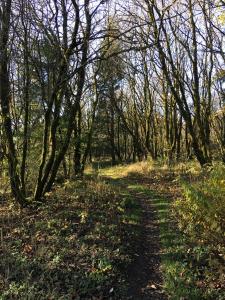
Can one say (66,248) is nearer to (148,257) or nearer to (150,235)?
(148,257)

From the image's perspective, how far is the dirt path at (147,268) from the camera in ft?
20.4

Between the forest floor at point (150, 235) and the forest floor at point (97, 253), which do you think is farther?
the forest floor at point (150, 235)

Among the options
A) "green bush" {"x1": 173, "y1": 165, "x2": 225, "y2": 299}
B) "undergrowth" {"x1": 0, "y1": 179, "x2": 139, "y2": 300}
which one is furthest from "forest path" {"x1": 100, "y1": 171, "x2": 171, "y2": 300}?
"green bush" {"x1": 173, "y1": 165, "x2": 225, "y2": 299}

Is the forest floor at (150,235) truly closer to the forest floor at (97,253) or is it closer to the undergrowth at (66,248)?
the forest floor at (97,253)

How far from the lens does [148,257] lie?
7570 millimetres

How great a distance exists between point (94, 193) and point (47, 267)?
5387mm

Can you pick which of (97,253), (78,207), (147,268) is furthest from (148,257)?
(78,207)

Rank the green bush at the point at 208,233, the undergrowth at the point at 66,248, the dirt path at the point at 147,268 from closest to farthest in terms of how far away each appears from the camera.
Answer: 1. the dirt path at the point at 147,268
2. the undergrowth at the point at 66,248
3. the green bush at the point at 208,233

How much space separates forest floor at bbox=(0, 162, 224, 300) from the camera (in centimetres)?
625

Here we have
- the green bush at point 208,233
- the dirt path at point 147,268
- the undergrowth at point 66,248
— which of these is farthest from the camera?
the green bush at point 208,233

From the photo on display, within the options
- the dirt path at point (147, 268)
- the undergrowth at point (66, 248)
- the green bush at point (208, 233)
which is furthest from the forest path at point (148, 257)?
the green bush at point (208, 233)

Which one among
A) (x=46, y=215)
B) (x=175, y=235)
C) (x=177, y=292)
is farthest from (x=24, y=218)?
(x=177, y=292)

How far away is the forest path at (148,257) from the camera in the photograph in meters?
6.27

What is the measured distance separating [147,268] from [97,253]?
102 centimetres
